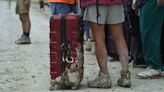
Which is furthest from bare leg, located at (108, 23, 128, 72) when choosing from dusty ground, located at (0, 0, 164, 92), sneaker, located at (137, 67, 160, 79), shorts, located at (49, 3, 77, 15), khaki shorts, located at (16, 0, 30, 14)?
khaki shorts, located at (16, 0, 30, 14)

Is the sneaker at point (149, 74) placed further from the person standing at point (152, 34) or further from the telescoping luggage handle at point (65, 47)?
the telescoping luggage handle at point (65, 47)

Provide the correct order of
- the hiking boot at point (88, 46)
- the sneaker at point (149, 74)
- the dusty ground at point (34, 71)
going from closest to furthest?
the dusty ground at point (34, 71)
the sneaker at point (149, 74)
the hiking boot at point (88, 46)

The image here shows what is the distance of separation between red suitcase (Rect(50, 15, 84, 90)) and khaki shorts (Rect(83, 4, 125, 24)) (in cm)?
14

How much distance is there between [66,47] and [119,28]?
2.19 feet

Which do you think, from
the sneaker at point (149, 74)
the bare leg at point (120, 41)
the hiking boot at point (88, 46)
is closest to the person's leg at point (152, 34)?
the sneaker at point (149, 74)

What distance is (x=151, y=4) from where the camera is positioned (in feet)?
22.9

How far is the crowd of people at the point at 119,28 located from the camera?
6160 mm

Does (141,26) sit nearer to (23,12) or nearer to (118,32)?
(118,32)

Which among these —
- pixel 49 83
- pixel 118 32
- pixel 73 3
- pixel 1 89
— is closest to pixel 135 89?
pixel 118 32

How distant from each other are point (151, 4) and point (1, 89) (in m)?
2.25

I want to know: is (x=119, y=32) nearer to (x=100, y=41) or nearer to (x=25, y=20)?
(x=100, y=41)

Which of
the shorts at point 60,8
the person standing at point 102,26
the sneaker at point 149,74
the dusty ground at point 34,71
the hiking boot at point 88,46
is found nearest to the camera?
the person standing at point 102,26

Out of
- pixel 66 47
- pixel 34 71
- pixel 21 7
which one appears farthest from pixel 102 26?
pixel 21 7

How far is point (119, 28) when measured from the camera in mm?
6289
